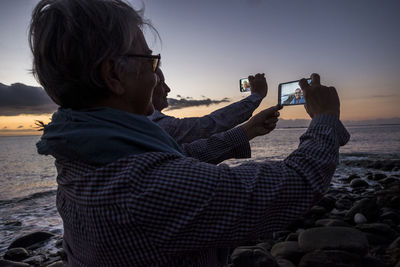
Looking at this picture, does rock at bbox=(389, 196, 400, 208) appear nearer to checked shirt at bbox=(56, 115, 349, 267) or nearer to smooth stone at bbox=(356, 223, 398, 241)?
smooth stone at bbox=(356, 223, 398, 241)

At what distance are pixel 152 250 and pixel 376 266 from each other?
481 centimetres

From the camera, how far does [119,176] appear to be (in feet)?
3.10

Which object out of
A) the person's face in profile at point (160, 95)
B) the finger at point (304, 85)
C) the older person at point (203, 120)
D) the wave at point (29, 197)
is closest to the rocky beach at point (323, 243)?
the older person at point (203, 120)

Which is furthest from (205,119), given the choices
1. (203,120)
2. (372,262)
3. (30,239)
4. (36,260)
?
(30,239)

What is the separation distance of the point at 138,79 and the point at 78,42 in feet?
1.06

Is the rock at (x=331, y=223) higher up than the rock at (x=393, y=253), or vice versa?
the rock at (x=393, y=253)

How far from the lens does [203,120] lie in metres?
2.69

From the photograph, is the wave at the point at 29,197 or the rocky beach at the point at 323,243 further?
the wave at the point at 29,197

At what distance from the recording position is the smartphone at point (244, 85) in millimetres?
3145

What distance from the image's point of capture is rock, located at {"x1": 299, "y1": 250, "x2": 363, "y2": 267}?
4.14 m

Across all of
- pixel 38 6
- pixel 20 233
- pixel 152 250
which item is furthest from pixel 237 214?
pixel 20 233

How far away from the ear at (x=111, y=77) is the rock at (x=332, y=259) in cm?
438

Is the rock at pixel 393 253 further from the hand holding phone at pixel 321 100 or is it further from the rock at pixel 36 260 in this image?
the rock at pixel 36 260

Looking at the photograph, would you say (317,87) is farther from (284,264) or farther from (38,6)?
(284,264)
